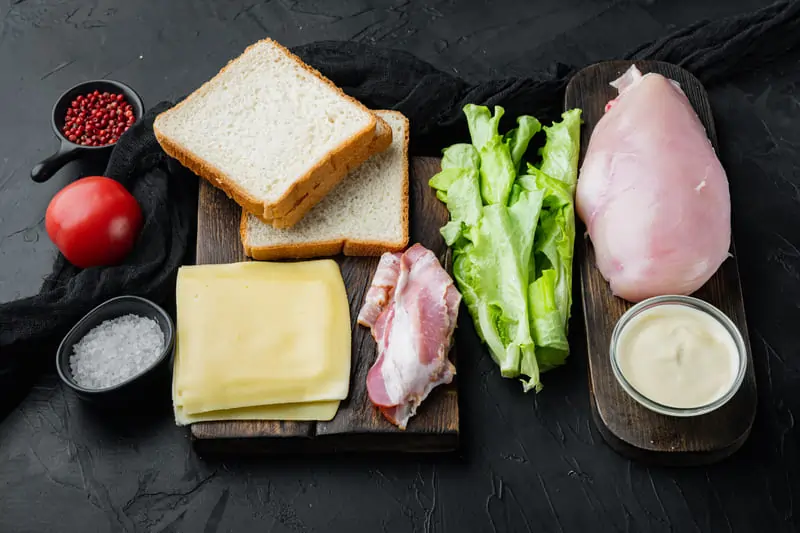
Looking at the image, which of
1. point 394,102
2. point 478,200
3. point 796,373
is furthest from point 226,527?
point 796,373

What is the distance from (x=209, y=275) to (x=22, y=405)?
709 millimetres

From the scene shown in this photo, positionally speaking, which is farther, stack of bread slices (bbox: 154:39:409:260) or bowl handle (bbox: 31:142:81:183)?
bowl handle (bbox: 31:142:81:183)

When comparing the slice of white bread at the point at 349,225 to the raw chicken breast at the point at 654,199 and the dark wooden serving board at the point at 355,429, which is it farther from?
the raw chicken breast at the point at 654,199

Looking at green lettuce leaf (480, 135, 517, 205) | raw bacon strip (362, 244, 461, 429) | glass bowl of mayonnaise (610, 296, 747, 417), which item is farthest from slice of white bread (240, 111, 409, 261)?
glass bowl of mayonnaise (610, 296, 747, 417)

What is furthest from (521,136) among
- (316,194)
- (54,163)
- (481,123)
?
(54,163)

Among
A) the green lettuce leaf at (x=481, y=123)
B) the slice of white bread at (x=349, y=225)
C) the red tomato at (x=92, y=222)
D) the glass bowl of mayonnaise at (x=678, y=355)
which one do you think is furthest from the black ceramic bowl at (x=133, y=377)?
the glass bowl of mayonnaise at (x=678, y=355)

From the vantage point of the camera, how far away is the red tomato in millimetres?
3162

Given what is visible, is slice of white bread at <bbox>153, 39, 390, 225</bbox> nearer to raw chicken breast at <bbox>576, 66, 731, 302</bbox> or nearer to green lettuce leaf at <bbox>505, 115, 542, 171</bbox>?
green lettuce leaf at <bbox>505, 115, 542, 171</bbox>

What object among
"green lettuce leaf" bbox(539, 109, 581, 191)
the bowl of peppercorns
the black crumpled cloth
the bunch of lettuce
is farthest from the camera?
the bowl of peppercorns

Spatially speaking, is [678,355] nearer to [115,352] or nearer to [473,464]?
[473,464]

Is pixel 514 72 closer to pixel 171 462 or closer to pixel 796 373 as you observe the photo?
pixel 796 373

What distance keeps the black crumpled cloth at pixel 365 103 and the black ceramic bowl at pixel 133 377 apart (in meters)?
0.10

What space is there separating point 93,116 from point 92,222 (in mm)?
510

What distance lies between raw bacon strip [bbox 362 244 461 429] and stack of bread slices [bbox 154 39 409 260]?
174 millimetres
